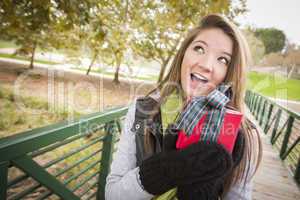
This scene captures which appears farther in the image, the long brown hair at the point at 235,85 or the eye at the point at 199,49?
the eye at the point at 199,49

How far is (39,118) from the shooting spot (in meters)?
5.97

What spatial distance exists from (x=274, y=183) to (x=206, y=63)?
3429mm

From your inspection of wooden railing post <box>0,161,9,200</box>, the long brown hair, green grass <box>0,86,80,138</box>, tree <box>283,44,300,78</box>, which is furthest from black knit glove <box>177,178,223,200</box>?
tree <box>283,44,300,78</box>

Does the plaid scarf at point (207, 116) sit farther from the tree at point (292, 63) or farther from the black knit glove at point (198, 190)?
the tree at point (292, 63)

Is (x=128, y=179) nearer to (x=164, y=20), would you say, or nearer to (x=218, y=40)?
(x=218, y=40)

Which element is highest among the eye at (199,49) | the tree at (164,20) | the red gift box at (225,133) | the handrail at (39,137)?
the tree at (164,20)

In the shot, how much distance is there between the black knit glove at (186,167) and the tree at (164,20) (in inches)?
52.4

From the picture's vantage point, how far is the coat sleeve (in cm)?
83

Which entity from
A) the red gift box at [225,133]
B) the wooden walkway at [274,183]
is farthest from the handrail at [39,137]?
the wooden walkway at [274,183]

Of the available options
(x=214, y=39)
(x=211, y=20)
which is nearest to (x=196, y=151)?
(x=214, y=39)

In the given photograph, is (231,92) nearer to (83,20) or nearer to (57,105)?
(83,20)

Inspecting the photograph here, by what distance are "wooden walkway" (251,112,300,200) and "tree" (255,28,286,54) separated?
48.0 meters

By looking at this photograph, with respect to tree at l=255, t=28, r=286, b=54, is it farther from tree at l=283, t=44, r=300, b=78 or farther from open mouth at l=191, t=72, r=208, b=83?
open mouth at l=191, t=72, r=208, b=83

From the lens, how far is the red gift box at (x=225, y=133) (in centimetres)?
75
